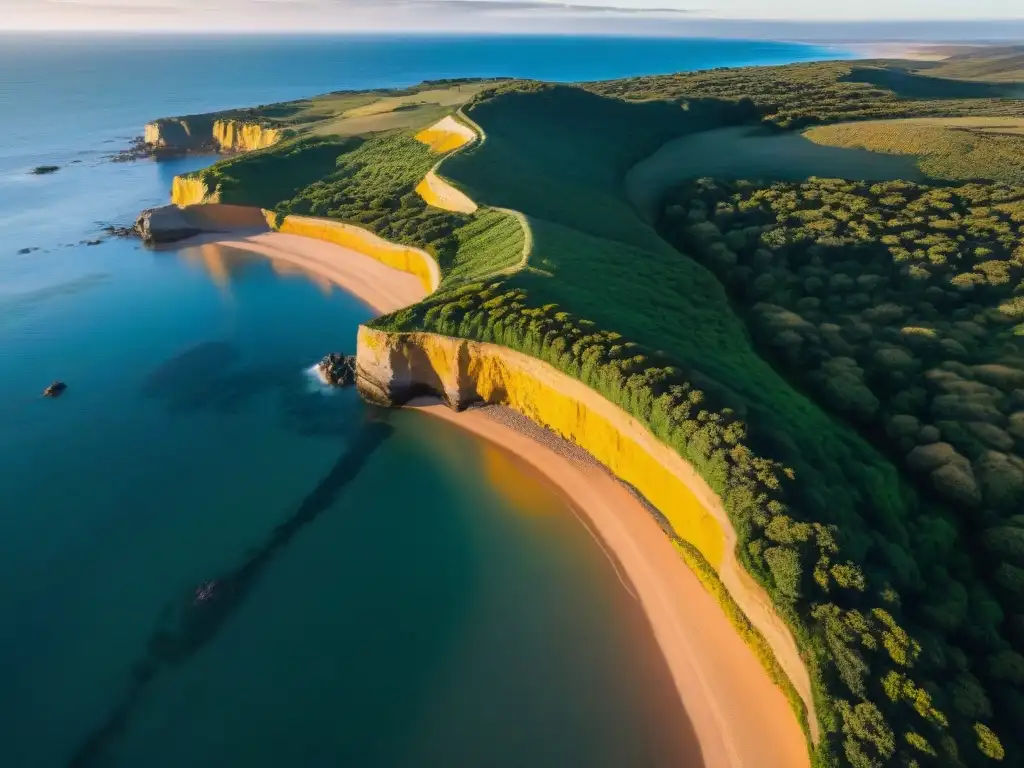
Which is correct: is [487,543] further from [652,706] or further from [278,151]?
[278,151]

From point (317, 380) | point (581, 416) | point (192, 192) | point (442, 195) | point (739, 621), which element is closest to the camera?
point (739, 621)

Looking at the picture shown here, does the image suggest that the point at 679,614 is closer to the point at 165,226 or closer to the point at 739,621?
the point at 739,621

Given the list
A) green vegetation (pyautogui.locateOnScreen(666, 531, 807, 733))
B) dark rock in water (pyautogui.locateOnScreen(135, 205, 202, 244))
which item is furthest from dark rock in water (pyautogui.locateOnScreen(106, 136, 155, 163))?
green vegetation (pyautogui.locateOnScreen(666, 531, 807, 733))

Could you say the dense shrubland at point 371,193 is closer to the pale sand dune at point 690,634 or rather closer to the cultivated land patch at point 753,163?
the cultivated land patch at point 753,163

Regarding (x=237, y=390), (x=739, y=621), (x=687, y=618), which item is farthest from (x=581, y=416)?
(x=237, y=390)

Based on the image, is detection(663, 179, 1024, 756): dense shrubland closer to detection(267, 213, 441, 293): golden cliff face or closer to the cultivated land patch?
the cultivated land patch

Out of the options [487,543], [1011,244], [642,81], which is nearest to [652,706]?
[487,543]
